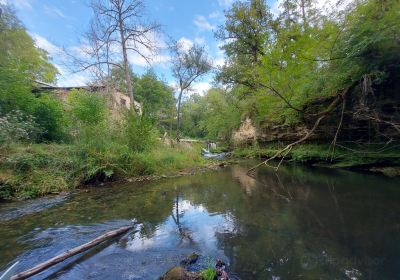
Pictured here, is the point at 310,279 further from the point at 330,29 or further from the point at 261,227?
the point at 330,29

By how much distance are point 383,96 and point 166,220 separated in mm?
9505

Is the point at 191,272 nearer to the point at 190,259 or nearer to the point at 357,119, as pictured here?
the point at 190,259

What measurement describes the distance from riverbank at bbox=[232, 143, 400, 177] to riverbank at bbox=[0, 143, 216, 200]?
721cm

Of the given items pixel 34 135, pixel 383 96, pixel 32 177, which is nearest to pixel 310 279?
pixel 32 177

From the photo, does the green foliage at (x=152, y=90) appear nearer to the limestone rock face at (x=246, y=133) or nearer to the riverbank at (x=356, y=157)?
the limestone rock face at (x=246, y=133)

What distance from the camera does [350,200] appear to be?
5922 mm

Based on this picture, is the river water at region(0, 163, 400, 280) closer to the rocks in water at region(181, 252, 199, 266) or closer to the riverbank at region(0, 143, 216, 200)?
the rocks in water at region(181, 252, 199, 266)

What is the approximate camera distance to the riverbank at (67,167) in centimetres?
714

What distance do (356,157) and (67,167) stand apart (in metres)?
11.8

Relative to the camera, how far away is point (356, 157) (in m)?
10.1

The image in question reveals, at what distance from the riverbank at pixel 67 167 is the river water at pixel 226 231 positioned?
2.61 ft

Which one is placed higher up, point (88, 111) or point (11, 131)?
point (88, 111)

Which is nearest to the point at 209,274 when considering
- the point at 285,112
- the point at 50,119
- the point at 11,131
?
the point at 11,131

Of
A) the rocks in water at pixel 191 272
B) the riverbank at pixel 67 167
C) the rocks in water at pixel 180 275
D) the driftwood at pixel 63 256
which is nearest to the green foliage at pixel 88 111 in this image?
the riverbank at pixel 67 167
